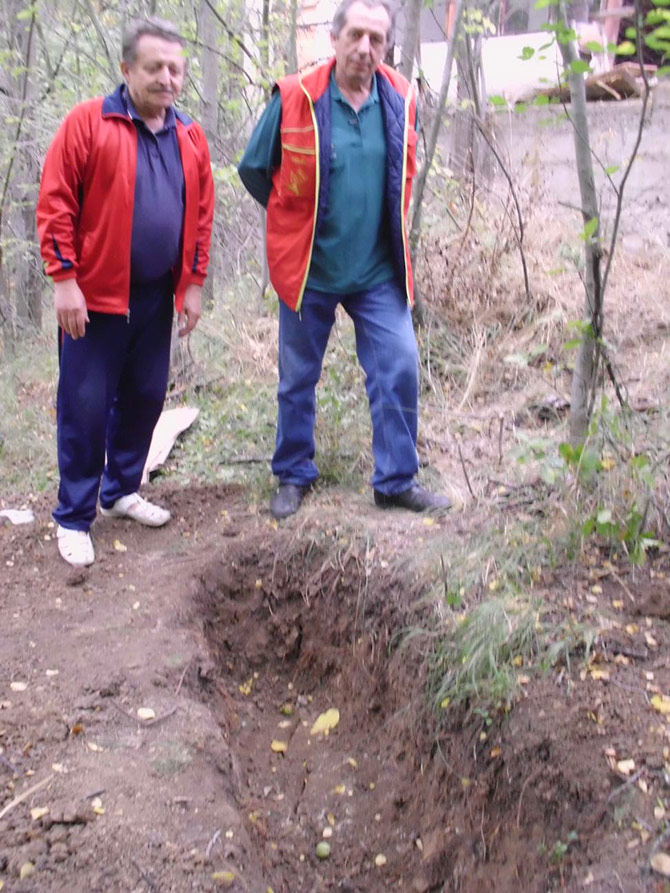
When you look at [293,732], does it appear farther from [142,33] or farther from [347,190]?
[142,33]

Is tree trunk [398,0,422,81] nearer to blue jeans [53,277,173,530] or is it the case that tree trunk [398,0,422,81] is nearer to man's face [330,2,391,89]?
man's face [330,2,391,89]

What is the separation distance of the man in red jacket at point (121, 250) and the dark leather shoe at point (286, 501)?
698mm

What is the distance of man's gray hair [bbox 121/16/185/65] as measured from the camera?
10.0 ft

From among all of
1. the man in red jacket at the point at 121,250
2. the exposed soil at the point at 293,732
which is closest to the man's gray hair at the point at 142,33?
the man in red jacket at the point at 121,250

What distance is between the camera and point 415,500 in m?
3.65

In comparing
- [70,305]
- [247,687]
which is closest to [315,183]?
[70,305]

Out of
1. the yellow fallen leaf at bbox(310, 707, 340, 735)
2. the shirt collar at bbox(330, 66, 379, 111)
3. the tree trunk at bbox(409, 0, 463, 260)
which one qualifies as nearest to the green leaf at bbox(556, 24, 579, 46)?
the shirt collar at bbox(330, 66, 379, 111)

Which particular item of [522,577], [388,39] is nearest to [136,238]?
[388,39]

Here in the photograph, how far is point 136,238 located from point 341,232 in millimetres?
853

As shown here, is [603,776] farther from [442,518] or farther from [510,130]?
[510,130]

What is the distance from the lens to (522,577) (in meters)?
2.97

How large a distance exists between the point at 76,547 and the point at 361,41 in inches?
96.7

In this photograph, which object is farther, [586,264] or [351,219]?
[351,219]

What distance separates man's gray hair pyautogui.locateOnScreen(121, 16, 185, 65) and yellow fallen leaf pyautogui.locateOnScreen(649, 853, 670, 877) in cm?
316
